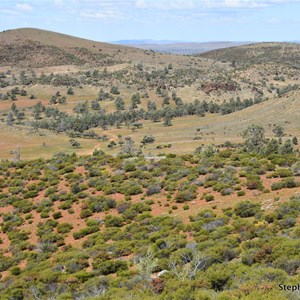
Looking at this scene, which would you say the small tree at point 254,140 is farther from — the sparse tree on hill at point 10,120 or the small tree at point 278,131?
the sparse tree on hill at point 10,120

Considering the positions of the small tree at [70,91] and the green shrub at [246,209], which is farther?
the small tree at [70,91]

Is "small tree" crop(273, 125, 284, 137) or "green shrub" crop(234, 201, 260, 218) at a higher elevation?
"green shrub" crop(234, 201, 260, 218)

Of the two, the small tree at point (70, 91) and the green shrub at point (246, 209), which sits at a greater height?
the small tree at point (70, 91)

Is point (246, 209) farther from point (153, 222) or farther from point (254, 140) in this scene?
point (254, 140)

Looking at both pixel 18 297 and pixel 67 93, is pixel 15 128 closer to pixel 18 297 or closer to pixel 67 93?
pixel 67 93

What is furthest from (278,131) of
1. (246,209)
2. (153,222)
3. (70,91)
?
(70,91)

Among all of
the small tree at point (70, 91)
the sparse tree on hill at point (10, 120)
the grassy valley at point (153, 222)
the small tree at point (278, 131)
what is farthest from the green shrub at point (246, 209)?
the small tree at point (70, 91)

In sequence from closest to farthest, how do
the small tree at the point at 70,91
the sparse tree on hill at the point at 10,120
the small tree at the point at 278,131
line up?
the small tree at the point at 278,131
the sparse tree on hill at the point at 10,120
the small tree at the point at 70,91

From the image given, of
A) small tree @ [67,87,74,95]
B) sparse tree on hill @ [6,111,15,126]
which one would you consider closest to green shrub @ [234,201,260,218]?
sparse tree on hill @ [6,111,15,126]

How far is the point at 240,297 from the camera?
12547 millimetres

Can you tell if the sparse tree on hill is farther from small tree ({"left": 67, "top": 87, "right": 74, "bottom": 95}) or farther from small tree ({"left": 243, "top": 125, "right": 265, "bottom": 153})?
small tree ({"left": 243, "top": 125, "right": 265, "bottom": 153})

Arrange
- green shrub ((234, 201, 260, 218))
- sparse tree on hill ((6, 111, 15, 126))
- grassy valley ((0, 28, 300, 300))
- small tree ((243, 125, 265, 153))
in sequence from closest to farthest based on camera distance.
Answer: grassy valley ((0, 28, 300, 300))
green shrub ((234, 201, 260, 218))
small tree ((243, 125, 265, 153))
sparse tree on hill ((6, 111, 15, 126))

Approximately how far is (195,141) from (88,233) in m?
46.1

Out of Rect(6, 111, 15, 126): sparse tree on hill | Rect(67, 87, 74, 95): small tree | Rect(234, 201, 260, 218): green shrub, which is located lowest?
Rect(6, 111, 15, 126): sparse tree on hill
